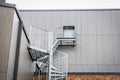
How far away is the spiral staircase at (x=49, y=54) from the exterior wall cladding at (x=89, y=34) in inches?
18.2

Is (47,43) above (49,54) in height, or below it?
above

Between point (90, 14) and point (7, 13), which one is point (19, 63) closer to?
point (7, 13)

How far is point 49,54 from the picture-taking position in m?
14.0

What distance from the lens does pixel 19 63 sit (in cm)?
1113

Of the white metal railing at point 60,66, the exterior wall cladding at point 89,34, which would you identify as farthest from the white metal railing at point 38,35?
the white metal railing at point 60,66

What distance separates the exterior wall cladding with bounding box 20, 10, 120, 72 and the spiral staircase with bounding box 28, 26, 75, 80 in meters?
0.46

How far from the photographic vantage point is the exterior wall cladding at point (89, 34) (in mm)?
17531

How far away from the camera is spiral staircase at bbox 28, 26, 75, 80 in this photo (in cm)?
1413

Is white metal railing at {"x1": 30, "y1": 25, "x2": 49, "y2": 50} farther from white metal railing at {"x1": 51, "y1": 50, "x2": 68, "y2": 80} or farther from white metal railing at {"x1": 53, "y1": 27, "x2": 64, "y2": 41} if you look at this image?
white metal railing at {"x1": 51, "y1": 50, "x2": 68, "y2": 80}

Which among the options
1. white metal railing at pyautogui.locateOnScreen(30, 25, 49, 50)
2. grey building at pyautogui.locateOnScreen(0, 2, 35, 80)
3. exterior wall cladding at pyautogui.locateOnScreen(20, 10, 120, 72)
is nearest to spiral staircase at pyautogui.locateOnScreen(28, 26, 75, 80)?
white metal railing at pyautogui.locateOnScreen(30, 25, 49, 50)

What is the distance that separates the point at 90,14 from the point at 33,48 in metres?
6.99

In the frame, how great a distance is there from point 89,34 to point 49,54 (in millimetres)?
5245

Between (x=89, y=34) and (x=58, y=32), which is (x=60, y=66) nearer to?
(x=58, y=32)

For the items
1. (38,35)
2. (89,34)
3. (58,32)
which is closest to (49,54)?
(38,35)
